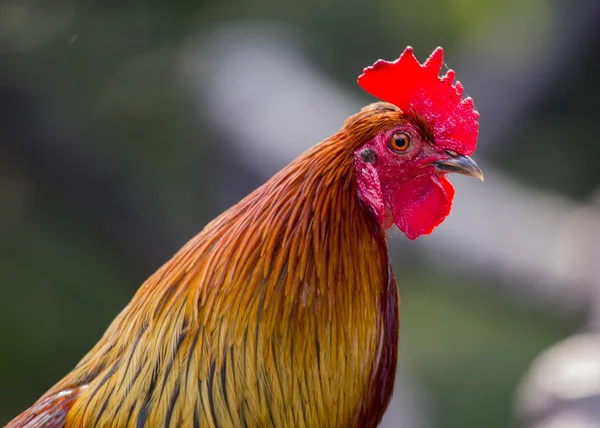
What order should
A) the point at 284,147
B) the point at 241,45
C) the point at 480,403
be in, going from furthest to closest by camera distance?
the point at 241,45
the point at 284,147
the point at 480,403

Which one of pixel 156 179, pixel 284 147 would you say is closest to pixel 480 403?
pixel 284 147

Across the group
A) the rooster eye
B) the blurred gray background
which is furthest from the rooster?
the blurred gray background

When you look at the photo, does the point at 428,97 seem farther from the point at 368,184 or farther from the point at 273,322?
the point at 273,322

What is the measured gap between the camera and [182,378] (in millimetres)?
2188

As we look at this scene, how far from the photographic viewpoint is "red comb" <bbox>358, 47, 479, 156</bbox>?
7.70 feet

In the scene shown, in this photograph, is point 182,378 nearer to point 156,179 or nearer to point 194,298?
point 194,298

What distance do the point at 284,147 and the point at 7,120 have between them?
2.82m

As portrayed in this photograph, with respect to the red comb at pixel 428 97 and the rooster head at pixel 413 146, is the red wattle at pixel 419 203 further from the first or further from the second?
the red comb at pixel 428 97

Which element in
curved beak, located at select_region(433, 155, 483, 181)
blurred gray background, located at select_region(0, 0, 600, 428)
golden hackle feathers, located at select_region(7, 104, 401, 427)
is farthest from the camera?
blurred gray background, located at select_region(0, 0, 600, 428)

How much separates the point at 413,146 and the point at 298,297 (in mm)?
613

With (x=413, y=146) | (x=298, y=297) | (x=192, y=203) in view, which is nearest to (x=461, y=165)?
(x=413, y=146)

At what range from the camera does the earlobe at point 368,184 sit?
2.25m

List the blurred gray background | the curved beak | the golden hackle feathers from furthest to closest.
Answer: the blurred gray background
the curved beak
the golden hackle feathers

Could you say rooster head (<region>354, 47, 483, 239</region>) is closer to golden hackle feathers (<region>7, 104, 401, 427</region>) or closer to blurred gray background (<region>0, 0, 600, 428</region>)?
golden hackle feathers (<region>7, 104, 401, 427</region>)
